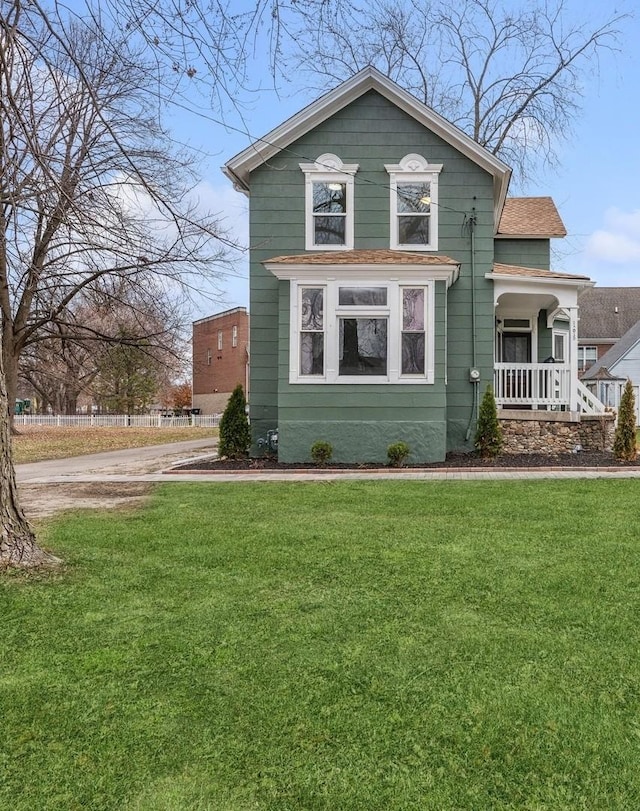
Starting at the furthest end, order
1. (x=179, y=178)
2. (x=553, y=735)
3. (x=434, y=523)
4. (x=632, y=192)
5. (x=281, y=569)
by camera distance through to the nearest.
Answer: (x=632, y=192) → (x=179, y=178) → (x=434, y=523) → (x=281, y=569) → (x=553, y=735)

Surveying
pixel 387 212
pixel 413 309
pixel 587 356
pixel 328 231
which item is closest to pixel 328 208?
pixel 328 231

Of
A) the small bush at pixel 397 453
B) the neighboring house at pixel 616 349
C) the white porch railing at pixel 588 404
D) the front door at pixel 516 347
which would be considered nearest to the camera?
the small bush at pixel 397 453

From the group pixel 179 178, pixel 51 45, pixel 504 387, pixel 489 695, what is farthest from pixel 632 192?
pixel 489 695

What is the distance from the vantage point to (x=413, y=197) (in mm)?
11688

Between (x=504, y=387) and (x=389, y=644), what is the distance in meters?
10.1

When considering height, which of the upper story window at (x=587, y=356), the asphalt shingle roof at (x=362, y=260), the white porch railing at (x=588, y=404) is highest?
the upper story window at (x=587, y=356)

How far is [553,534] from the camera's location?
17.3ft

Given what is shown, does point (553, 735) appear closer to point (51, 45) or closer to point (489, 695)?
point (489, 695)

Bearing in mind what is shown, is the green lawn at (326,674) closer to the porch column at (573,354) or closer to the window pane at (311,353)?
the window pane at (311,353)

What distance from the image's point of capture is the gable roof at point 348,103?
36.8 feet

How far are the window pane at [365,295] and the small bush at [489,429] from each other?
8.64 feet

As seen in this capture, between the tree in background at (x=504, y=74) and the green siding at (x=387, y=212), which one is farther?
the tree in background at (x=504, y=74)

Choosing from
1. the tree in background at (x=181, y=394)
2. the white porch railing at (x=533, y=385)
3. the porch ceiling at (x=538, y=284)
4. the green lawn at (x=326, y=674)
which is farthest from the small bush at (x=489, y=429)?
the tree in background at (x=181, y=394)

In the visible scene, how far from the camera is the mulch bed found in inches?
394
